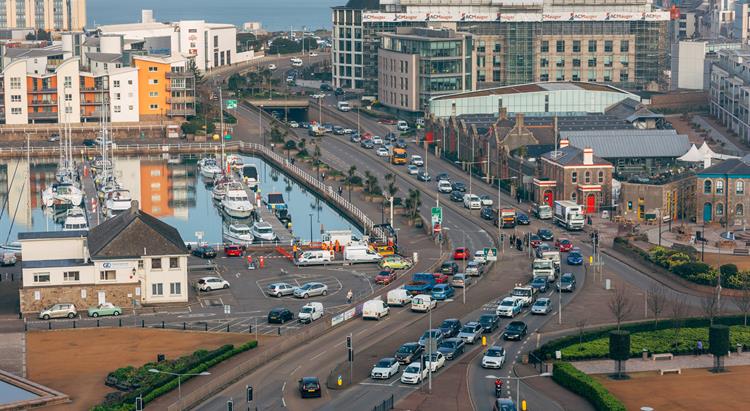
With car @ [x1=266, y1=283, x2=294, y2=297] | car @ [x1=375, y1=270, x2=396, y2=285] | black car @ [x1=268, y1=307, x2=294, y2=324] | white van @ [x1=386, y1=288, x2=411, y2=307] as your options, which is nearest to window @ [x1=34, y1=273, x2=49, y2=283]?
car @ [x1=266, y1=283, x2=294, y2=297]

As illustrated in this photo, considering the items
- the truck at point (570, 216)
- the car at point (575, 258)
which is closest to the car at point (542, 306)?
the car at point (575, 258)

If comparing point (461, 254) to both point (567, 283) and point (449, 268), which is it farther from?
point (567, 283)

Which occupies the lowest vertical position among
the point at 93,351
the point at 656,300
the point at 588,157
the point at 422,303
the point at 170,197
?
the point at 170,197

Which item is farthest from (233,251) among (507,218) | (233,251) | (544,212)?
(544,212)

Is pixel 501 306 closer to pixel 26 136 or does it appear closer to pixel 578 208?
pixel 578 208

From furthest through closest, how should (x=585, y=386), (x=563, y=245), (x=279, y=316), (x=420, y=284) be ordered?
(x=563, y=245) < (x=420, y=284) < (x=279, y=316) < (x=585, y=386)

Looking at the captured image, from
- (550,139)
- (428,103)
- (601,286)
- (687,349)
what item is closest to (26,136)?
(428,103)
